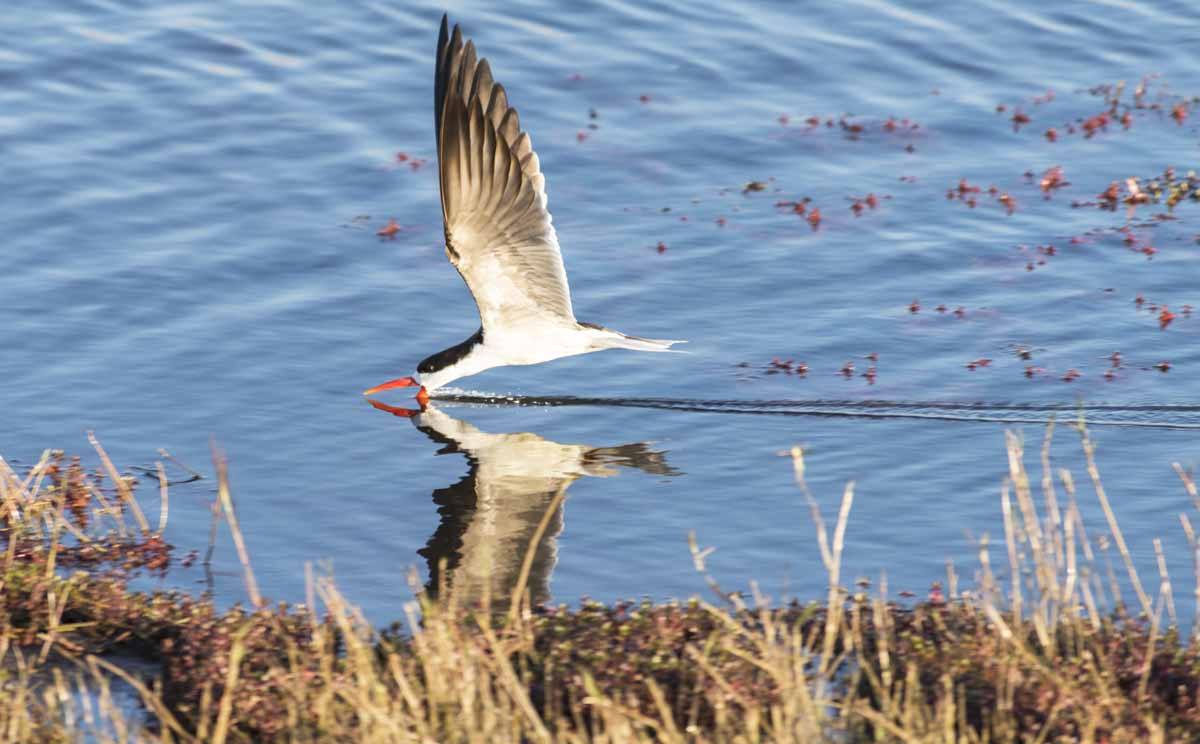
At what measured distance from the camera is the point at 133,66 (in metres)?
16.1

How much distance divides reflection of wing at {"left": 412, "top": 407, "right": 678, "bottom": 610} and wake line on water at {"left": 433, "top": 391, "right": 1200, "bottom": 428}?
2.42 ft

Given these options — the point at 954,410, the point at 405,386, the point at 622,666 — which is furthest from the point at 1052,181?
the point at 622,666

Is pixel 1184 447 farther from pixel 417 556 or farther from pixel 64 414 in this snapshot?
pixel 64 414

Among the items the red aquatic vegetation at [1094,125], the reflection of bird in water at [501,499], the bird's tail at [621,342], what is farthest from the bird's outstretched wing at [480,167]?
the red aquatic vegetation at [1094,125]

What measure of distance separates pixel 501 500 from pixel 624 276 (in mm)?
3256

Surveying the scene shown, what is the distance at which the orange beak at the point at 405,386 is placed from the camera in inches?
409

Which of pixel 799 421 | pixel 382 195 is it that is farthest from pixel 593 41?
pixel 799 421

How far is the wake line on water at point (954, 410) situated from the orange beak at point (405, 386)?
992 millimetres

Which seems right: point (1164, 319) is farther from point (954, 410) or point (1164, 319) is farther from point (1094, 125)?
point (1094, 125)

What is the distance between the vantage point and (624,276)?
1213 cm

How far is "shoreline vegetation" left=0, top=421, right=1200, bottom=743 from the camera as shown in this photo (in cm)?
548

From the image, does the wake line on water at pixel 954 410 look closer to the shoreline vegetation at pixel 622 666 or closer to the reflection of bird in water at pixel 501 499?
the reflection of bird in water at pixel 501 499

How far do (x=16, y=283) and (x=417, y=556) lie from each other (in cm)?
481

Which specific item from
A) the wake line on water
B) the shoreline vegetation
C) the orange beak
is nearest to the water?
the wake line on water
